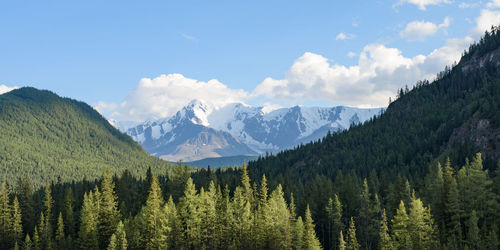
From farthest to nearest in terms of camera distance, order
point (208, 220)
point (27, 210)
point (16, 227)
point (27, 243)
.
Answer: point (27, 210)
point (16, 227)
point (27, 243)
point (208, 220)

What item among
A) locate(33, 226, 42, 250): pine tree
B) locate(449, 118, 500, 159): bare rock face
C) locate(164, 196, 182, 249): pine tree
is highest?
locate(449, 118, 500, 159): bare rock face

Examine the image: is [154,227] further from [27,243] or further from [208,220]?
[27,243]

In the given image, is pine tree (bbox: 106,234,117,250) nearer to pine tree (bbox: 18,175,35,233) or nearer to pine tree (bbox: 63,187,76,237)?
pine tree (bbox: 63,187,76,237)

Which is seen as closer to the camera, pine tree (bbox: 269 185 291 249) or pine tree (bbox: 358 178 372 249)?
pine tree (bbox: 269 185 291 249)

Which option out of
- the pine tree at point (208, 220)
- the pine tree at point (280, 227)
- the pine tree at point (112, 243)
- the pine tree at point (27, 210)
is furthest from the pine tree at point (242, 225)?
the pine tree at point (27, 210)

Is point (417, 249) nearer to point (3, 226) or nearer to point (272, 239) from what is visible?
point (272, 239)

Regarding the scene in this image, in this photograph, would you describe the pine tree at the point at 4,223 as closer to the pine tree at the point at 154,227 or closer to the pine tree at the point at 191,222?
the pine tree at the point at 154,227

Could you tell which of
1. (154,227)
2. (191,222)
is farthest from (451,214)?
(154,227)

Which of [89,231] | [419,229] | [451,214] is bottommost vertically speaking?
[419,229]

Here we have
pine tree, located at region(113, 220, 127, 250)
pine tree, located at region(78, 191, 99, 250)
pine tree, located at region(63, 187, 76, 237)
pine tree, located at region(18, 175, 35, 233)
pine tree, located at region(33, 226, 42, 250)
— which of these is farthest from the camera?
pine tree, located at region(18, 175, 35, 233)

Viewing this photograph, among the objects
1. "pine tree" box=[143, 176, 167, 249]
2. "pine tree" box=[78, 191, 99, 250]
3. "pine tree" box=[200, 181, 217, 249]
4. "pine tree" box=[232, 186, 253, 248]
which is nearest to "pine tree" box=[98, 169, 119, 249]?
"pine tree" box=[78, 191, 99, 250]

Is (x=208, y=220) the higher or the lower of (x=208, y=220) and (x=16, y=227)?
the higher

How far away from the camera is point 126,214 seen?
350 feet

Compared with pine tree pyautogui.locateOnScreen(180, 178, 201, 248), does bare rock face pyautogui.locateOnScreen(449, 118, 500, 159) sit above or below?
above
